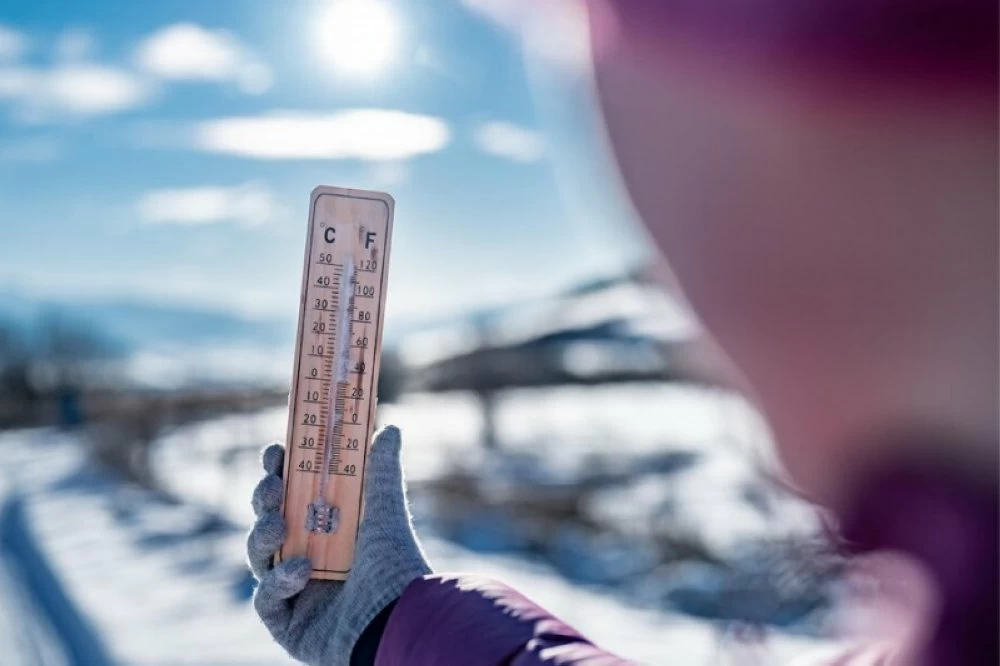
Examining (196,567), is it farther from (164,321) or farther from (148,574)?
(164,321)

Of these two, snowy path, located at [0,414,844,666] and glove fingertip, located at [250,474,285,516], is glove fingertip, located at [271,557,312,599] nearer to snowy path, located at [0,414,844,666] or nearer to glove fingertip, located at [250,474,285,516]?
glove fingertip, located at [250,474,285,516]

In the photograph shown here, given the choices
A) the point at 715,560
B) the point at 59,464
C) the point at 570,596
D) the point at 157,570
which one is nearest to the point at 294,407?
the point at 570,596

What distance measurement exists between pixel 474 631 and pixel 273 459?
1.85 ft


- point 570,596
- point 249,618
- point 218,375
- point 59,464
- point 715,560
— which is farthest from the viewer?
point 218,375

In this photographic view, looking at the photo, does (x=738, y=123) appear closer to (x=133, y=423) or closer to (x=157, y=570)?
(x=157, y=570)

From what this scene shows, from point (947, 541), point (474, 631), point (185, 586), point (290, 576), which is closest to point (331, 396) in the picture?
point (290, 576)

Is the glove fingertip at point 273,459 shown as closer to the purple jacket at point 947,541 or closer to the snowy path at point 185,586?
the snowy path at point 185,586

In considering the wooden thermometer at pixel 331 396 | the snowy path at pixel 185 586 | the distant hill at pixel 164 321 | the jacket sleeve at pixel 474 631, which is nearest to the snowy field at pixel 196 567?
the snowy path at pixel 185 586

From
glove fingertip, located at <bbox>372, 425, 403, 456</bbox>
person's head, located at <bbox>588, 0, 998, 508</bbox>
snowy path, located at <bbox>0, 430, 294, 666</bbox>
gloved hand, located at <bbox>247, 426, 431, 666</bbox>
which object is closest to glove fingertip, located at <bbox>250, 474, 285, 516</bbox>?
gloved hand, located at <bbox>247, 426, 431, 666</bbox>

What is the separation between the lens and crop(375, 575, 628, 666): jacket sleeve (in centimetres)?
94

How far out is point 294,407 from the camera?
1479mm

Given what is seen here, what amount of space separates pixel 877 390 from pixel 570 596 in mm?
5177

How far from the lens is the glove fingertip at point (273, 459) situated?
4.86 ft

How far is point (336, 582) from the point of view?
58.6 inches
